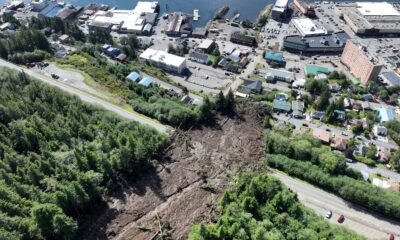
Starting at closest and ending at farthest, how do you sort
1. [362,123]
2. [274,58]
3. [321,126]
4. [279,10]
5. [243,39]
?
[362,123] < [321,126] < [274,58] < [243,39] < [279,10]

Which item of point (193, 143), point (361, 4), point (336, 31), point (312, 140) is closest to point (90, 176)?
point (193, 143)

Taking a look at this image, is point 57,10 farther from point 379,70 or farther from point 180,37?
point 379,70

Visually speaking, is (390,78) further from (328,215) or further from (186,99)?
(186,99)

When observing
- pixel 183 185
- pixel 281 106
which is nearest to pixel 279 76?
pixel 281 106

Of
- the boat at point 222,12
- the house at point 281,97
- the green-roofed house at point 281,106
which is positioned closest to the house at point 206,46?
the boat at point 222,12

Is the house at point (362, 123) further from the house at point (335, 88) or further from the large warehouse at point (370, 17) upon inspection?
the large warehouse at point (370, 17)
